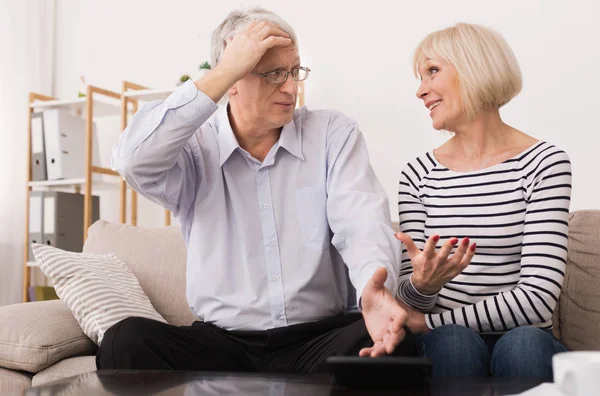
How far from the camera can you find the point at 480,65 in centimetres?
147

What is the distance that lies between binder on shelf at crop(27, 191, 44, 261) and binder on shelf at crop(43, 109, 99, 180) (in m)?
0.13

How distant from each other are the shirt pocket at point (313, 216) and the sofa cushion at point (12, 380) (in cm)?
83

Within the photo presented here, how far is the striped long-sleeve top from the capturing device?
4.24ft

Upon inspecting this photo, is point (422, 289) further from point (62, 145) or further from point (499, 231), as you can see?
point (62, 145)

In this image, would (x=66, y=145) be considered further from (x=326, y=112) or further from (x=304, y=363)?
(x=304, y=363)

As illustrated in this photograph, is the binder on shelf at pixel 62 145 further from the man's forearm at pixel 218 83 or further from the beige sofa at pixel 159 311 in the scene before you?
the man's forearm at pixel 218 83

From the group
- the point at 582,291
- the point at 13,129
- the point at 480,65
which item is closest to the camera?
the point at 480,65

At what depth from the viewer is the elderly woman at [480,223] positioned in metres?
1.23

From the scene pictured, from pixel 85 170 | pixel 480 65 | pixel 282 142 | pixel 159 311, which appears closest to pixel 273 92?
pixel 282 142

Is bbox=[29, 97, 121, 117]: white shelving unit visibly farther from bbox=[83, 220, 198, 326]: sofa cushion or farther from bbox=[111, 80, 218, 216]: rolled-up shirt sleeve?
bbox=[111, 80, 218, 216]: rolled-up shirt sleeve

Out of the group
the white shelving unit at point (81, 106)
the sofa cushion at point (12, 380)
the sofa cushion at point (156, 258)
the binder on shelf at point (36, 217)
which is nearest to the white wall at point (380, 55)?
the white shelving unit at point (81, 106)

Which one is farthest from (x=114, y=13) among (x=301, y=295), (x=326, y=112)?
(x=301, y=295)

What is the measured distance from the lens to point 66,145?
341cm

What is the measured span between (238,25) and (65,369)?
3.16ft
